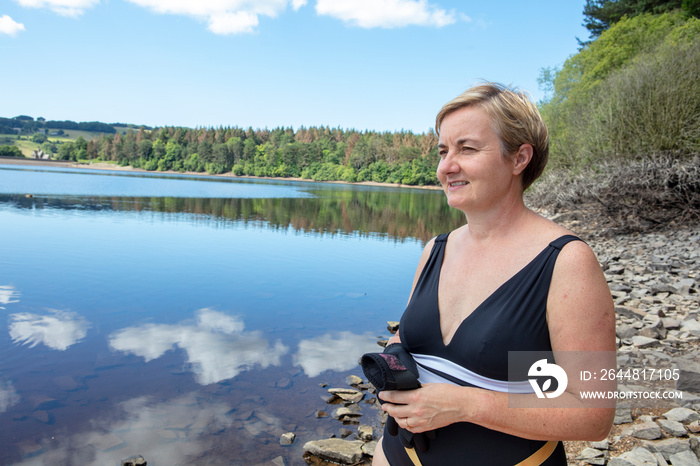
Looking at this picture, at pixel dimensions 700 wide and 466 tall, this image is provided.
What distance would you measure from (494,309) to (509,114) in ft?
2.31

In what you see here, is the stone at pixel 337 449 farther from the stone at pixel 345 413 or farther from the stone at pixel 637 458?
the stone at pixel 637 458

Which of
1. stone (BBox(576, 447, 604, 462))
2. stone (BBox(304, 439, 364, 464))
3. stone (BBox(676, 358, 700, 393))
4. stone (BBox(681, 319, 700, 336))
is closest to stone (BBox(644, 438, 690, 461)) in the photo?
stone (BBox(576, 447, 604, 462))

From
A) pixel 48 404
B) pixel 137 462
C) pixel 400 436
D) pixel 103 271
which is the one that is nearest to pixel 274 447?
pixel 137 462

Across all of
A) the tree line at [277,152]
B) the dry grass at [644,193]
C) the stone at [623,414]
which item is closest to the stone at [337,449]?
the stone at [623,414]

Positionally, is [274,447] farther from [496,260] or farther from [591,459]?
[496,260]

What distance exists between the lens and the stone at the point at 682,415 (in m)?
4.34

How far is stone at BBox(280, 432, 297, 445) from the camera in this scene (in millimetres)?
5566

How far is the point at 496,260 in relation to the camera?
1.72 m

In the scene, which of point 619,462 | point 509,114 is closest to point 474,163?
point 509,114

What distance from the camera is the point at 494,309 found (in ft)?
5.15

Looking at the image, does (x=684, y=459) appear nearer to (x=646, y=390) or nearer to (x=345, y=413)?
(x=646, y=390)

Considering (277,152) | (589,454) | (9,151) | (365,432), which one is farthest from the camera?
(9,151)

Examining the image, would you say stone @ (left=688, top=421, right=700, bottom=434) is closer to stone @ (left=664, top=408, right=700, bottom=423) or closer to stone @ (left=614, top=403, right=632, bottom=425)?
stone @ (left=664, top=408, right=700, bottom=423)

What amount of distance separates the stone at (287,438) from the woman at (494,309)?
4.03 metres
